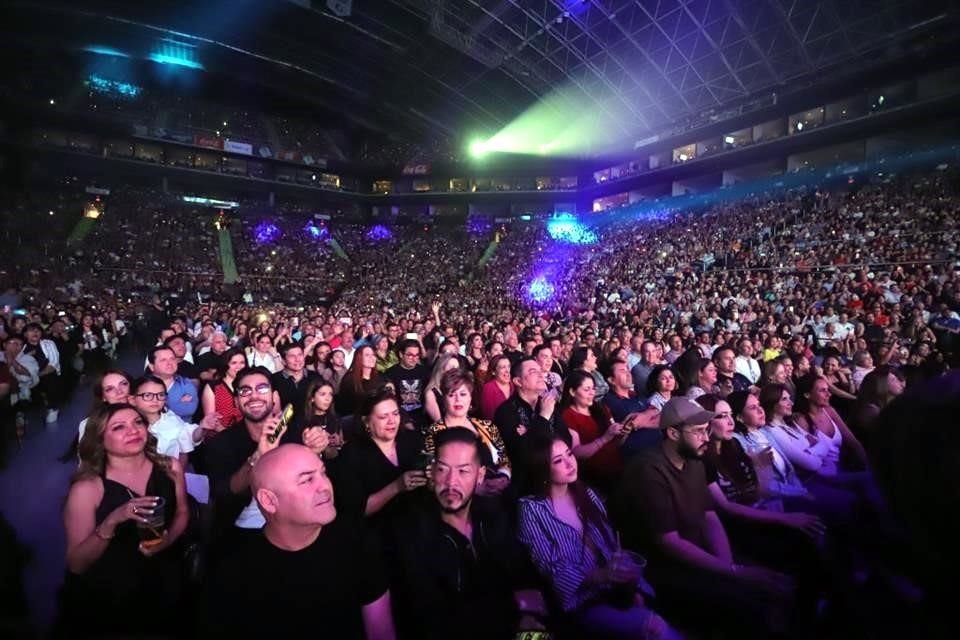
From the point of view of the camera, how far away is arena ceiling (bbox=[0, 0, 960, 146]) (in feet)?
70.4

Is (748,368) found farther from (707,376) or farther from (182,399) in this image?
(182,399)

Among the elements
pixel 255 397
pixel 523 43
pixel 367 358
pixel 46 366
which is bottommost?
pixel 255 397

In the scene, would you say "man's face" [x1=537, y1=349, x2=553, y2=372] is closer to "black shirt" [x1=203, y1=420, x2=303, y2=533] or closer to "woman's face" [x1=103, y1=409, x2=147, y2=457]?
"black shirt" [x1=203, y1=420, x2=303, y2=533]

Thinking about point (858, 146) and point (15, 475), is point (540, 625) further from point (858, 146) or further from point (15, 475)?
point (858, 146)

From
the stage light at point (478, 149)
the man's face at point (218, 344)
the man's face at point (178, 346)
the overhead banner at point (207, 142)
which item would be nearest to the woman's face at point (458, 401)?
the man's face at point (178, 346)

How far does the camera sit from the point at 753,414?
3.91 meters

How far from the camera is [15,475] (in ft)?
17.7

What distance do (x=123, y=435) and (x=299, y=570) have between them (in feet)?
4.39

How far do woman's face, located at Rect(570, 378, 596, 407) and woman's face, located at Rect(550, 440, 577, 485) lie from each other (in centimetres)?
155

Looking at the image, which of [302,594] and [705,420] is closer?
[302,594]

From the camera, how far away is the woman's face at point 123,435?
2.44 m

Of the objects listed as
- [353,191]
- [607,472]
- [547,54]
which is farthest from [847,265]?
[353,191]

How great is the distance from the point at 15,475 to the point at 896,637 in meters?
7.41

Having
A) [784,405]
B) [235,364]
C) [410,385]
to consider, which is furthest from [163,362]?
[784,405]
